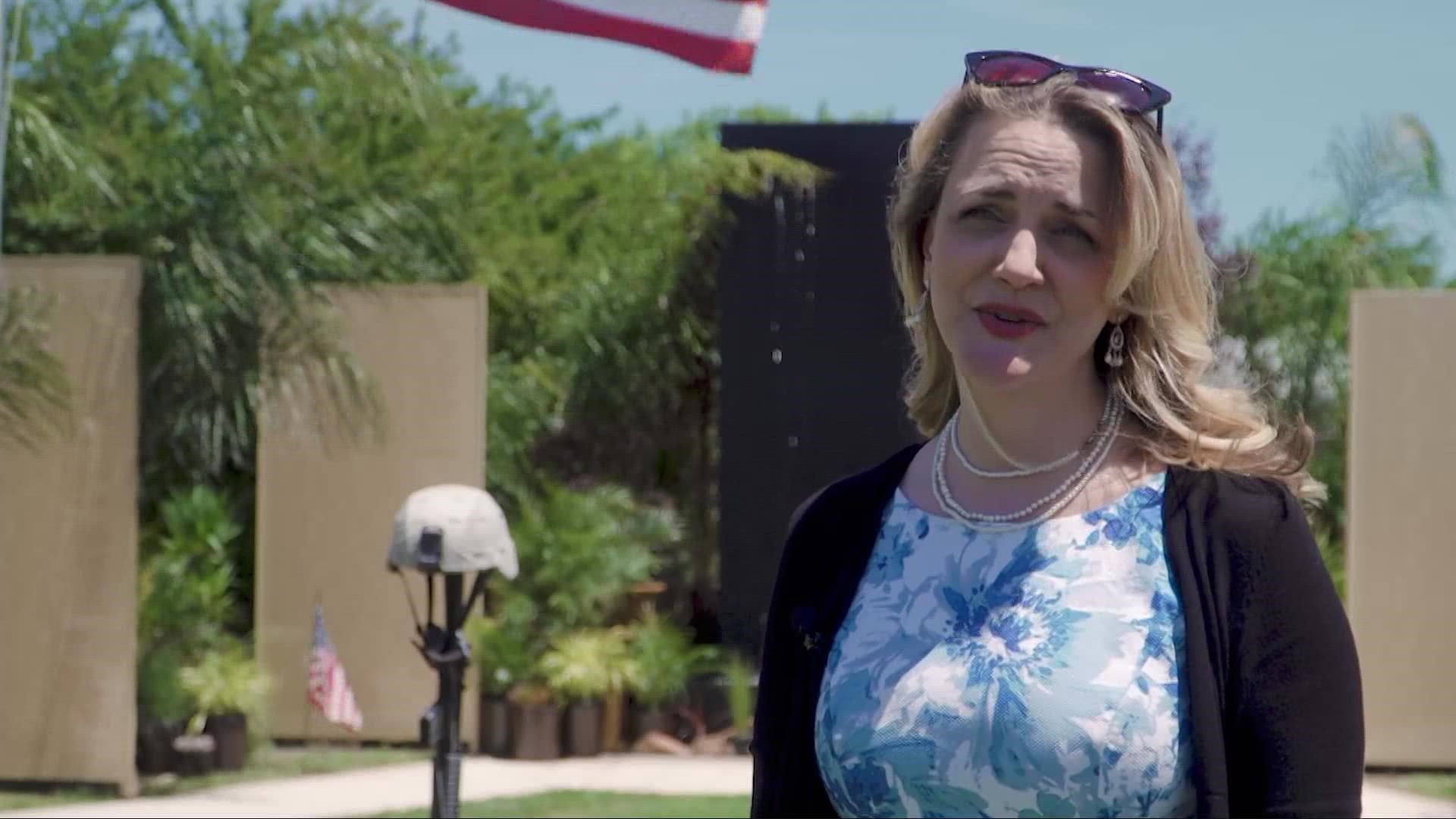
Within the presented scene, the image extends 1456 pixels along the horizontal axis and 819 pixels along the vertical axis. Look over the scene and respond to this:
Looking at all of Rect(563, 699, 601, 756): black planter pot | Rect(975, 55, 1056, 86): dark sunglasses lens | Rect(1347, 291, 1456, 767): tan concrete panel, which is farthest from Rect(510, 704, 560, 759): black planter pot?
Rect(975, 55, 1056, 86): dark sunglasses lens

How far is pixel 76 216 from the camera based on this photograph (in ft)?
31.5

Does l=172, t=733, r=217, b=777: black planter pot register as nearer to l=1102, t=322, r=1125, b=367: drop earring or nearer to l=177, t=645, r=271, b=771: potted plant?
l=177, t=645, r=271, b=771: potted plant

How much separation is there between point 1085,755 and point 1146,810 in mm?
65

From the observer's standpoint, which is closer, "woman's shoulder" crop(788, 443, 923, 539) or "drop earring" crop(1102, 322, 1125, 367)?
"drop earring" crop(1102, 322, 1125, 367)

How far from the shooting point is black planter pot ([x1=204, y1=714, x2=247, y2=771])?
9.43 m

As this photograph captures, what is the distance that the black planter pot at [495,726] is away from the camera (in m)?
10.3

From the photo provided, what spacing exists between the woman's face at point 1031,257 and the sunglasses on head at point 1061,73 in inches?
2.0

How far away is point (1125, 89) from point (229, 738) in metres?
8.40

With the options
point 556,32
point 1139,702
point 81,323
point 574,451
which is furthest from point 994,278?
point 574,451

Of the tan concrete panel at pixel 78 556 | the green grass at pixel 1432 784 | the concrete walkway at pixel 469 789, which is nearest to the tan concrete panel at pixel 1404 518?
the green grass at pixel 1432 784

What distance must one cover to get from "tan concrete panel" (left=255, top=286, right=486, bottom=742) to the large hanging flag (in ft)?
14.2

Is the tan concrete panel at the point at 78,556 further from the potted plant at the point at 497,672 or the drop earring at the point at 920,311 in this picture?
the drop earring at the point at 920,311

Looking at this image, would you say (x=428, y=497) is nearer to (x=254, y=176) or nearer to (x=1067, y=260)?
(x=254, y=176)

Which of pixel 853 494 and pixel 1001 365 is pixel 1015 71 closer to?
pixel 1001 365
